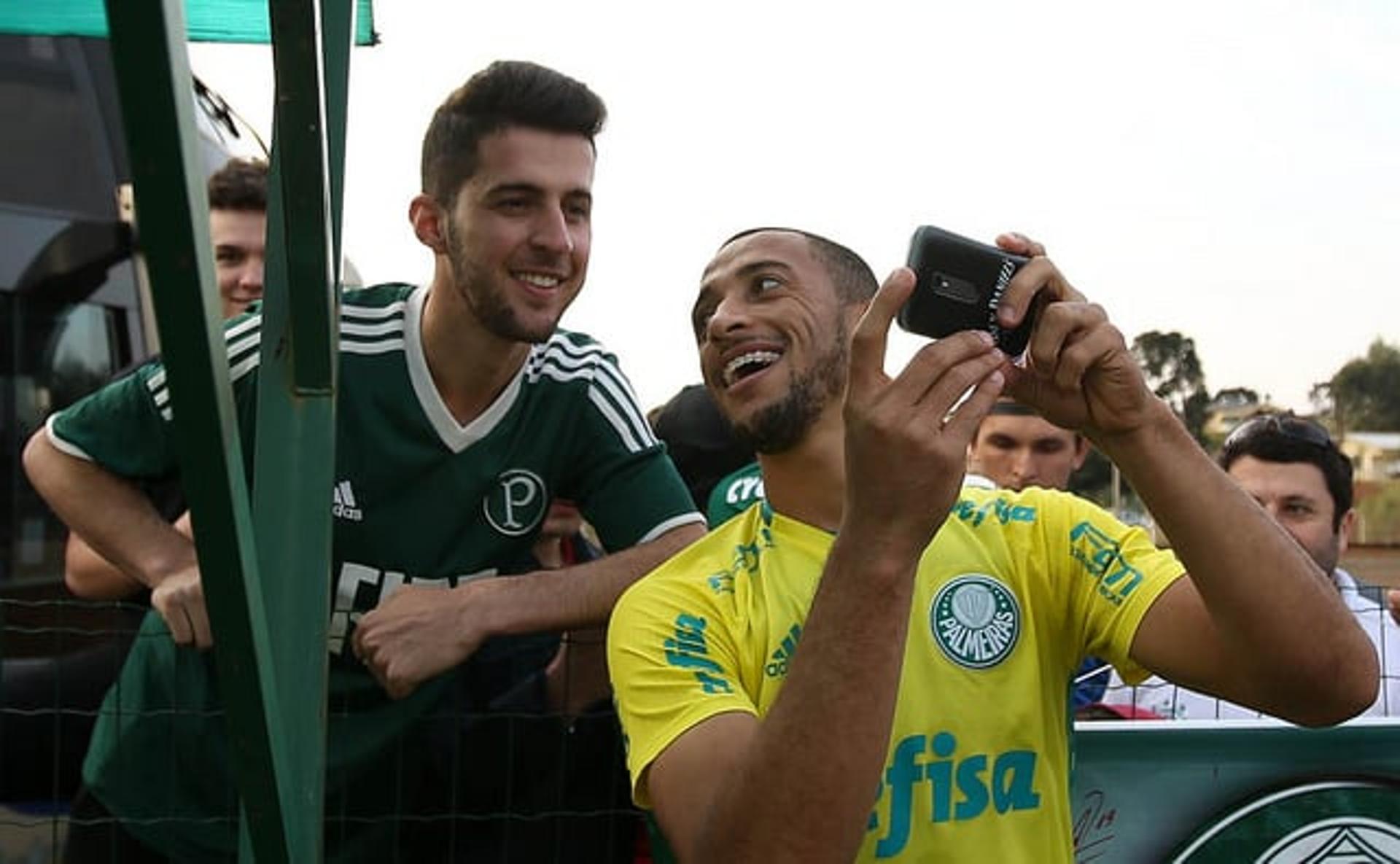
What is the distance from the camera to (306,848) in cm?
202

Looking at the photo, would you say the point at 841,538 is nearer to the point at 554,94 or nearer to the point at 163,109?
the point at 163,109

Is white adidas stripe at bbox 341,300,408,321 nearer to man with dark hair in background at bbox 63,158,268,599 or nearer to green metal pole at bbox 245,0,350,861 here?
green metal pole at bbox 245,0,350,861

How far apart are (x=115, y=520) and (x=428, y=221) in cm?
80

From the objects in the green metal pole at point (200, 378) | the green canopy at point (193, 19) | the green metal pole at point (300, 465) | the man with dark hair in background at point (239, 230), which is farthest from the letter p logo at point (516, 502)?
the man with dark hair in background at point (239, 230)

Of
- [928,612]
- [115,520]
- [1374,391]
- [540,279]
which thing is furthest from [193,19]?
[1374,391]

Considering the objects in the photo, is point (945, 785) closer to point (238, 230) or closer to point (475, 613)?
point (475, 613)

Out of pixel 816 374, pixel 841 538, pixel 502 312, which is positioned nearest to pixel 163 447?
pixel 502 312

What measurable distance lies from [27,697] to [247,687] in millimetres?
1822

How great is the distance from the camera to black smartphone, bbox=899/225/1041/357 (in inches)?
70.3

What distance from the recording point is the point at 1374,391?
47375 mm

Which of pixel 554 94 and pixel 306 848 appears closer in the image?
pixel 306 848

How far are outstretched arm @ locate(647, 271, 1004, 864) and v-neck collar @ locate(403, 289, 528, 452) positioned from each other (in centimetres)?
111

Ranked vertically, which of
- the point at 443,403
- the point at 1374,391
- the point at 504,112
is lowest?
the point at 443,403

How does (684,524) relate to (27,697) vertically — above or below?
above
